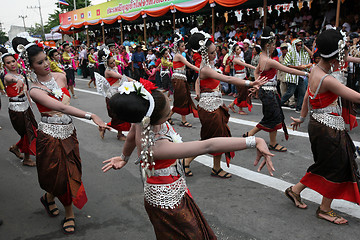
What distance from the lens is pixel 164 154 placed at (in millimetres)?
2016

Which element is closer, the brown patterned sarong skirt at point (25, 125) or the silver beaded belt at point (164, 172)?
the silver beaded belt at point (164, 172)

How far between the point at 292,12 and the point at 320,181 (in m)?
12.3

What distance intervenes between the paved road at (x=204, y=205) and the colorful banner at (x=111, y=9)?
11884 millimetres

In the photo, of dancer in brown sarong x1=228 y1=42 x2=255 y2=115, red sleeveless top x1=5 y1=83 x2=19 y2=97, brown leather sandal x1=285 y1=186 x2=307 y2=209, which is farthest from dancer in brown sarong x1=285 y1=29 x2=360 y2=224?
red sleeveless top x1=5 y1=83 x2=19 y2=97

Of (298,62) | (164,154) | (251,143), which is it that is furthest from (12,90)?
(298,62)

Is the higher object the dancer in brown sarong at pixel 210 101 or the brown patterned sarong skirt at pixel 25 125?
the dancer in brown sarong at pixel 210 101

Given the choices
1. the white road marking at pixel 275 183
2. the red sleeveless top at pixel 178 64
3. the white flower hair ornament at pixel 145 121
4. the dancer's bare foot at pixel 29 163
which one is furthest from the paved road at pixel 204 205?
the red sleeveless top at pixel 178 64

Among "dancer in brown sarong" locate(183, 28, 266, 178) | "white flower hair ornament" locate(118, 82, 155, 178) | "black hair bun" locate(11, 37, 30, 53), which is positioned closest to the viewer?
"white flower hair ornament" locate(118, 82, 155, 178)

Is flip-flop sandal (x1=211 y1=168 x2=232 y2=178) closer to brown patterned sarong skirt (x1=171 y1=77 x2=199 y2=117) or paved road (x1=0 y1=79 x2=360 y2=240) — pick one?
paved road (x1=0 y1=79 x2=360 y2=240)

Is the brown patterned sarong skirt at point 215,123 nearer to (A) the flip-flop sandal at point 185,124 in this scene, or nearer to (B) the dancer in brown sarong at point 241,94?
(B) the dancer in brown sarong at point 241,94

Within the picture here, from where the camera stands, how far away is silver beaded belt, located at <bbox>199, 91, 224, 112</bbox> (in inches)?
173

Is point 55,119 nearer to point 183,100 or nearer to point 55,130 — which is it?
point 55,130

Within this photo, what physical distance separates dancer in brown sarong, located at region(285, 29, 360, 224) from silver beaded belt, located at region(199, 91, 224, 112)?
4.54 ft

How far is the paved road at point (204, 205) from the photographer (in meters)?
3.24
